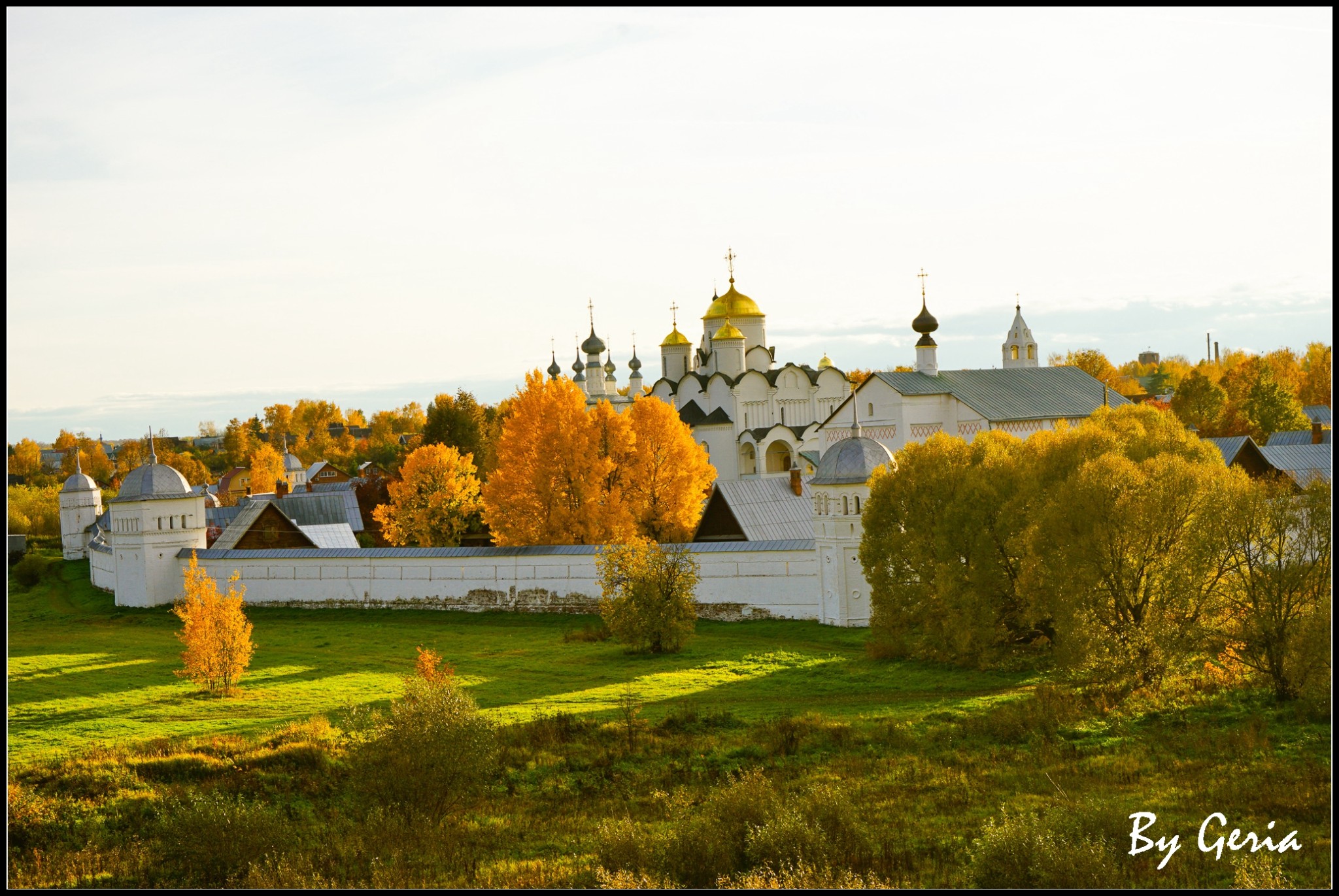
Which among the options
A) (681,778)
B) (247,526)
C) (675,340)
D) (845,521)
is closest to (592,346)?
(675,340)

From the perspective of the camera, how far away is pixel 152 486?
3241 cm

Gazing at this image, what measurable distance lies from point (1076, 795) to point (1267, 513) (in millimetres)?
6420

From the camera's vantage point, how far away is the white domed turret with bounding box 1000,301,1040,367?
167 ft

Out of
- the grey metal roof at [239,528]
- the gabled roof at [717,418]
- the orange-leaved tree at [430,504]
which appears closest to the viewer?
the grey metal roof at [239,528]

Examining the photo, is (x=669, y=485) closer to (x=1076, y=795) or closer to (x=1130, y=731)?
(x=1130, y=731)

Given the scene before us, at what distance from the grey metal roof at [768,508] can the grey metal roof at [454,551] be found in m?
1.25

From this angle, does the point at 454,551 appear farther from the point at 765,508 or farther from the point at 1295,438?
the point at 1295,438

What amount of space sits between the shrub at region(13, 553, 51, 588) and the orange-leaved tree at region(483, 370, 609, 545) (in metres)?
18.8

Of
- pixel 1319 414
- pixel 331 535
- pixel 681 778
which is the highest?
pixel 1319 414

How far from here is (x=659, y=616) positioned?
2378 cm

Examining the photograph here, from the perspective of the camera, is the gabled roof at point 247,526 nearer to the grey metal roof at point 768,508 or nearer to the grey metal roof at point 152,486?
the grey metal roof at point 152,486

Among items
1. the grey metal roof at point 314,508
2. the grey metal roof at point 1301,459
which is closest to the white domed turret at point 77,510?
the grey metal roof at point 314,508

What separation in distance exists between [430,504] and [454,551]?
411 inches

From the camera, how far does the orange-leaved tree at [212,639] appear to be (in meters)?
20.7
